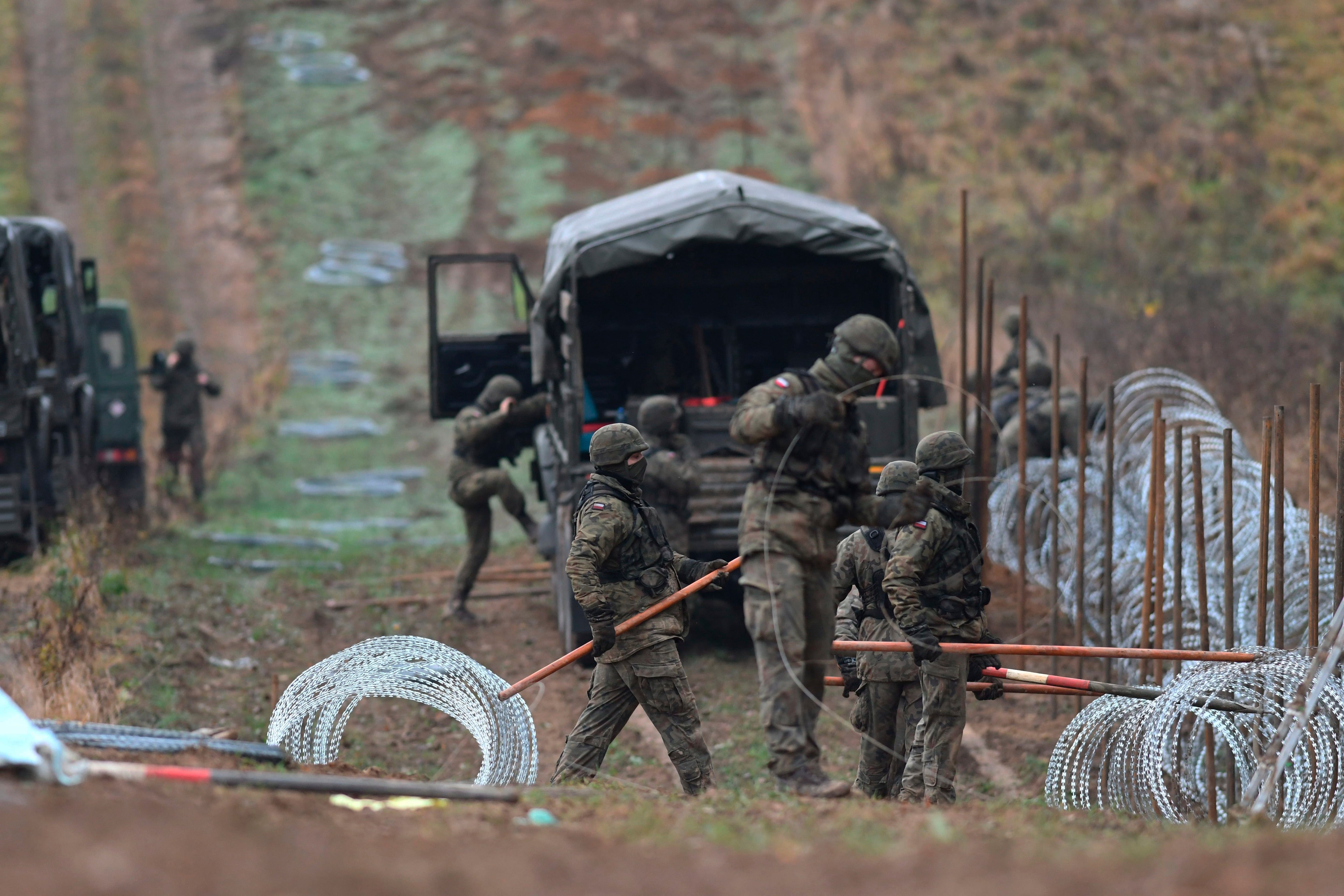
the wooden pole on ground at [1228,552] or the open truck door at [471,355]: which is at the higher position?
the open truck door at [471,355]

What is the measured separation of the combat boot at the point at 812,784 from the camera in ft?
21.1

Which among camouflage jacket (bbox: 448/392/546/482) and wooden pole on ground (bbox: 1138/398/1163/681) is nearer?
wooden pole on ground (bbox: 1138/398/1163/681)

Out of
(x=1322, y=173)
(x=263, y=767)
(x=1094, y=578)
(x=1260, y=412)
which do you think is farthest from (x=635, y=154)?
(x=263, y=767)

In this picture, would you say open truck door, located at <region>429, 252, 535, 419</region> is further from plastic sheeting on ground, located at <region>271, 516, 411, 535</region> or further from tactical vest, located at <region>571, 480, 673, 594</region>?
tactical vest, located at <region>571, 480, 673, 594</region>

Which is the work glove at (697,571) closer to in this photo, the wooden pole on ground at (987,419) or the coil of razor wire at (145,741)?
the coil of razor wire at (145,741)

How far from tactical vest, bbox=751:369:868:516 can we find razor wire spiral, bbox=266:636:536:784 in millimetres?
1715

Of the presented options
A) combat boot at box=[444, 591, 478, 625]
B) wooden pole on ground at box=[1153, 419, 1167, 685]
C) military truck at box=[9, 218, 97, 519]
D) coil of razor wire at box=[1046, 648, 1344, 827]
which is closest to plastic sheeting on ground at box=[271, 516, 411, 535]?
military truck at box=[9, 218, 97, 519]

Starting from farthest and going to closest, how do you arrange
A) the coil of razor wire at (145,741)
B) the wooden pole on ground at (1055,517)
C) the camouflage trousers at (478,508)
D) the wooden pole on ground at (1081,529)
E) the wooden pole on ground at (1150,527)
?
the camouflage trousers at (478,508)
the wooden pole on ground at (1055,517)
the wooden pole on ground at (1081,529)
the wooden pole on ground at (1150,527)
the coil of razor wire at (145,741)

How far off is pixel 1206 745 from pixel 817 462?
2.59 meters

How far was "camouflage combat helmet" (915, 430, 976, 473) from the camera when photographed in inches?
289

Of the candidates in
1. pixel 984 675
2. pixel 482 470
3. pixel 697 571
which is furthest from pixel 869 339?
pixel 482 470

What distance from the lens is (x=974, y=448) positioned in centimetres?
1383

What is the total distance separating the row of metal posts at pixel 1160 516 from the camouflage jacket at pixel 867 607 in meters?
1.44

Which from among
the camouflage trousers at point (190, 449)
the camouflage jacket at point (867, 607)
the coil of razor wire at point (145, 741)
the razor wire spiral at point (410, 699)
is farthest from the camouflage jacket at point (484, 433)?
the camouflage trousers at point (190, 449)
